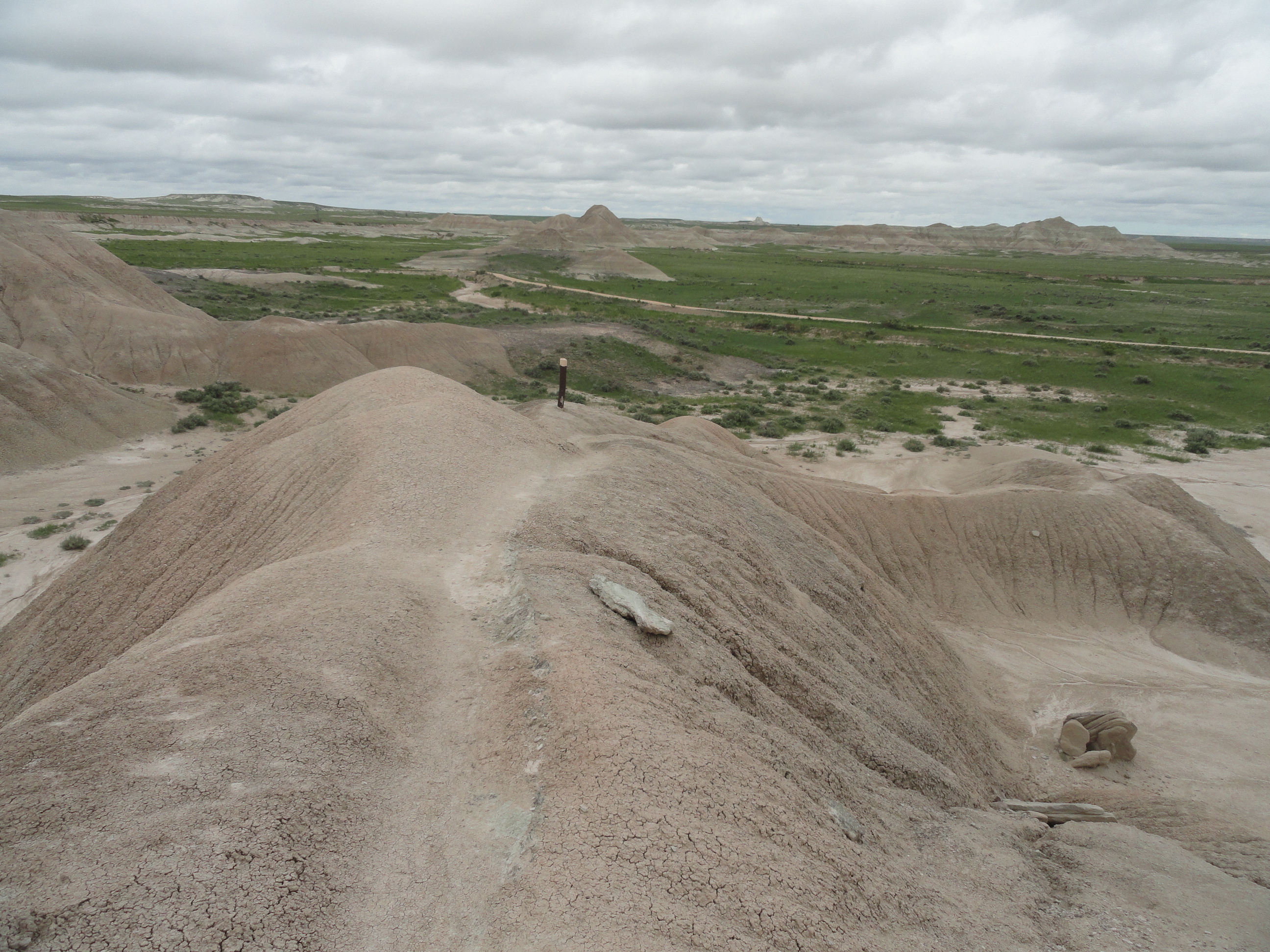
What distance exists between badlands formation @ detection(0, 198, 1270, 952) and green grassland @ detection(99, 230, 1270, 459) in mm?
15759

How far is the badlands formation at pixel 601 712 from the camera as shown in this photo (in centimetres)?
480

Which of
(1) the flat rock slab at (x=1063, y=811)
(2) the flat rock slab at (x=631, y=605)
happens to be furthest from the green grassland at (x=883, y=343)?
(2) the flat rock slab at (x=631, y=605)

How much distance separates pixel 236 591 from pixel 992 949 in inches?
344

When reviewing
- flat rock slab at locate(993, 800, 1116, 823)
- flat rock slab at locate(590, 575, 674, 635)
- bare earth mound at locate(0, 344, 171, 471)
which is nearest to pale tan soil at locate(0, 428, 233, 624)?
bare earth mound at locate(0, 344, 171, 471)

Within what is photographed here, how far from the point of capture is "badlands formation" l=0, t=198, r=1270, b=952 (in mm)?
4801

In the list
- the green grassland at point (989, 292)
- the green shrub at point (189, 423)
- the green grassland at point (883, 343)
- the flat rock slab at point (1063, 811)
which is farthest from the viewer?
the green grassland at point (989, 292)

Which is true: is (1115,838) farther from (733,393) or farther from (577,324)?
(577,324)

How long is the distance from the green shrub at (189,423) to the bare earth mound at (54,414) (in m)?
0.55

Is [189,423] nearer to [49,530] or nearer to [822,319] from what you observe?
[49,530]

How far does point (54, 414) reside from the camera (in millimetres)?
24609

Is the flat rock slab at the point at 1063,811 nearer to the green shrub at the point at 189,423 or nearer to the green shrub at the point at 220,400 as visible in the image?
the green shrub at the point at 189,423

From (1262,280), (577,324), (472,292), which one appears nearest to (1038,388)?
(577,324)

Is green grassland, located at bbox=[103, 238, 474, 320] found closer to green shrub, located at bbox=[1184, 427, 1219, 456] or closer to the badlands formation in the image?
the badlands formation

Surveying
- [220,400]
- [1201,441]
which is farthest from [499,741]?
[1201,441]
